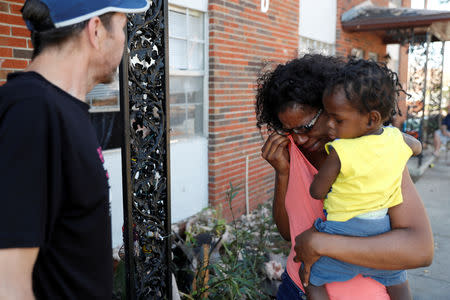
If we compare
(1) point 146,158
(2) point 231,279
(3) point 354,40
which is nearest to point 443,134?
(3) point 354,40

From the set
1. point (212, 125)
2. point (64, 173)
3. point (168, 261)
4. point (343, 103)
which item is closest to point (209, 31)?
point (212, 125)

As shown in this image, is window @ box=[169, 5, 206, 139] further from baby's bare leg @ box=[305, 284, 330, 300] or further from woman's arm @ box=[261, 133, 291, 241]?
baby's bare leg @ box=[305, 284, 330, 300]

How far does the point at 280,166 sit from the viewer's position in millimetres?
1905

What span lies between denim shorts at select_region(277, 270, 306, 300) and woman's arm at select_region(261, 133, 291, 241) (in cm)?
24

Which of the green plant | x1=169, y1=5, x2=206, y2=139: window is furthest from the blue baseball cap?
x1=169, y1=5, x2=206, y2=139: window

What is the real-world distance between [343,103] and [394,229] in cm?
53

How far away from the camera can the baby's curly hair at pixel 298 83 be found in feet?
6.02

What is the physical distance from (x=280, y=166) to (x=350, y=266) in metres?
0.55

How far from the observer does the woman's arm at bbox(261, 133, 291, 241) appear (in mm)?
1902

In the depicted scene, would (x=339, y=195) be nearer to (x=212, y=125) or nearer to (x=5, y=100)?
(x=5, y=100)

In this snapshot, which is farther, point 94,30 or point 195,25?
point 195,25

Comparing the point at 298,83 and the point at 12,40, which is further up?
the point at 12,40

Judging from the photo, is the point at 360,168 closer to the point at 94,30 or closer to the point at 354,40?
the point at 94,30

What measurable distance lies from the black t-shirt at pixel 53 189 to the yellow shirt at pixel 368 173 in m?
0.94
